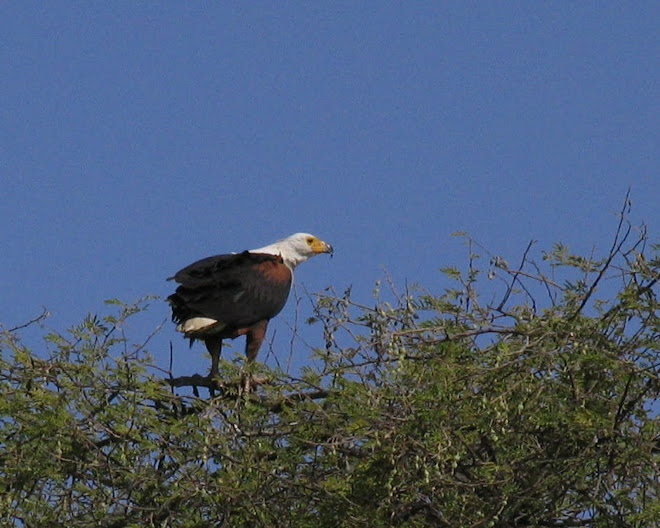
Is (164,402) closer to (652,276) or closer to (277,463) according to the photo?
(277,463)

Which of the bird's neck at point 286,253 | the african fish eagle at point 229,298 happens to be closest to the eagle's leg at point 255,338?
the african fish eagle at point 229,298

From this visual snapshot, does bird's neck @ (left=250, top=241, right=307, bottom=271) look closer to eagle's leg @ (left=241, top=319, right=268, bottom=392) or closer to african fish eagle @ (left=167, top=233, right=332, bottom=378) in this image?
african fish eagle @ (left=167, top=233, right=332, bottom=378)

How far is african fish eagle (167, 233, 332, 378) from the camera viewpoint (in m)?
9.62

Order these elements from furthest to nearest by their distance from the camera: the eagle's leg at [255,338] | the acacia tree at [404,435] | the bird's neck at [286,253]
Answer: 1. the bird's neck at [286,253]
2. the eagle's leg at [255,338]
3. the acacia tree at [404,435]

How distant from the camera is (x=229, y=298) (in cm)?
979

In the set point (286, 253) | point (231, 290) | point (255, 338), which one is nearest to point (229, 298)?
point (231, 290)

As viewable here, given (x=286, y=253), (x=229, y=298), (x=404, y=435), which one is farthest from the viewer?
(x=286, y=253)

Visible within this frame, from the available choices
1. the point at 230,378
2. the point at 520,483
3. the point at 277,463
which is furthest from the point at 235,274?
the point at 520,483

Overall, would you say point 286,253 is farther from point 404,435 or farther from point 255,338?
point 404,435

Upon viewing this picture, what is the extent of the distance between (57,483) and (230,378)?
1.35 m

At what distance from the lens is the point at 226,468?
7.16 meters

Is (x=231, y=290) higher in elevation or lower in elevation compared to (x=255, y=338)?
higher

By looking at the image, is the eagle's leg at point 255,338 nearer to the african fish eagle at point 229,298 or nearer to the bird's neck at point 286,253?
the african fish eagle at point 229,298

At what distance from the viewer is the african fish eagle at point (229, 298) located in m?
9.62
